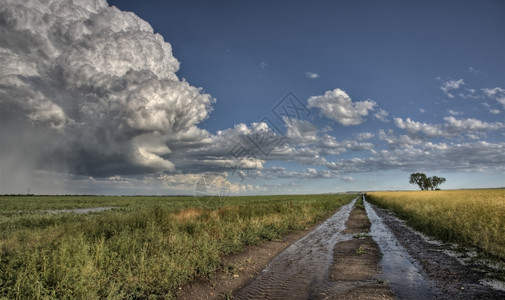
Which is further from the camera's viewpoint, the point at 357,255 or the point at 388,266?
the point at 357,255

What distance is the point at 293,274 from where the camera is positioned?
9258 mm

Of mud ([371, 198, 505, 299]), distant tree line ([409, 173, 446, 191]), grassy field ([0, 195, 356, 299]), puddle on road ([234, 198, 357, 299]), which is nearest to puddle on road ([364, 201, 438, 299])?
mud ([371, 198, 505, 299])

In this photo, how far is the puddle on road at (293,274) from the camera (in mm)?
7421

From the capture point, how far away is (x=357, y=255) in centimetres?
1170

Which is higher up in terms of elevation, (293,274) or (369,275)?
(369,275)

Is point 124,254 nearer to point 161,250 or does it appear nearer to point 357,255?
point 161,250

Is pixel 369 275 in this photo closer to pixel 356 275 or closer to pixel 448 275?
pixel 356 275

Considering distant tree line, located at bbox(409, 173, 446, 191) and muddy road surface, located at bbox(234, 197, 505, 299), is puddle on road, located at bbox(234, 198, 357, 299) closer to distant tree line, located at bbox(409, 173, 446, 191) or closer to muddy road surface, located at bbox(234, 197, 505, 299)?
muddy road surface, located at bbox(234, 197, 505, 299)

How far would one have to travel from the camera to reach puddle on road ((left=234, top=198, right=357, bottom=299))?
7421mm

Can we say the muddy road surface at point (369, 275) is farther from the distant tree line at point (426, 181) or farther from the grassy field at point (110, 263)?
the distant tree line at point (426, 181)

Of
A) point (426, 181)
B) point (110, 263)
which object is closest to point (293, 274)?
point (110, 263)

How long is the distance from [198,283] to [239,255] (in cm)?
373

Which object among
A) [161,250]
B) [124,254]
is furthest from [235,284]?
[124,254]

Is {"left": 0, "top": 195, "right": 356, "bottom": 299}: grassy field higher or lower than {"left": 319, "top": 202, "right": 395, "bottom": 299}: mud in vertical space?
higher
